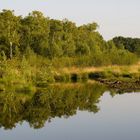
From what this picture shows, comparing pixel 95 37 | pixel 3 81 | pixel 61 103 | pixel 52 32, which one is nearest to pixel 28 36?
pixel 52 32

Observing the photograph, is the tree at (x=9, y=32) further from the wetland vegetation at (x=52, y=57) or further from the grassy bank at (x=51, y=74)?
the grassy bank at (x=51, y=74)

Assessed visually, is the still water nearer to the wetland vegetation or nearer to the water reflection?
the water reflection

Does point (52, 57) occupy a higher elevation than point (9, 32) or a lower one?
lower

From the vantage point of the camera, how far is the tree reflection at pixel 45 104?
21.4 m

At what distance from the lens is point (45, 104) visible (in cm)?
2592

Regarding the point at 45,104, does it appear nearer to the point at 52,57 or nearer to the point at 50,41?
the point at 52,57

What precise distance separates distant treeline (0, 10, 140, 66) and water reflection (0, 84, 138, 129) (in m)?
12.1

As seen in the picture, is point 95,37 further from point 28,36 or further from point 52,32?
point 28,36

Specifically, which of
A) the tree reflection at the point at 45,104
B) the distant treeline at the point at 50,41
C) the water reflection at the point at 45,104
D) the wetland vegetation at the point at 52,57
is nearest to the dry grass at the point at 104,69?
Answer: the wetland vegetation at the point at 52,57

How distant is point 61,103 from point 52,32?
33415 mm

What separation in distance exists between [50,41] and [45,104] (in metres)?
30.9

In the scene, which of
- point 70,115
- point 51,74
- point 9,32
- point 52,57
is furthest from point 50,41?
point 70,115

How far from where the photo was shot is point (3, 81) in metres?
31.9

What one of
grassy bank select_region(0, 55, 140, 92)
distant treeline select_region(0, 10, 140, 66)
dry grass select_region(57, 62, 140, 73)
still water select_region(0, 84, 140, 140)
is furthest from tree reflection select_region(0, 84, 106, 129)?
distant treeline select_region(0, 10, 140, 66)
